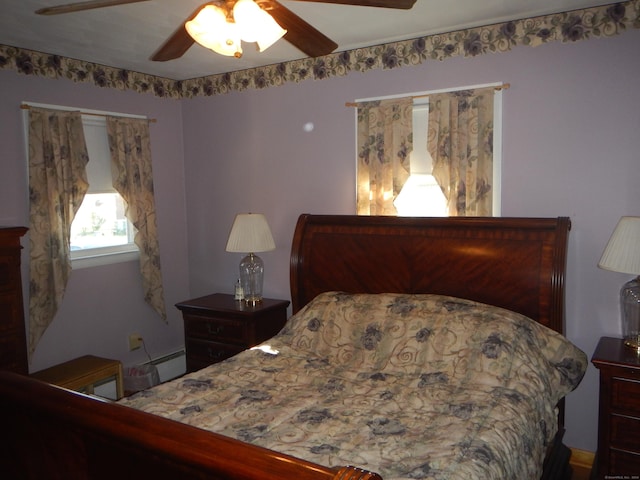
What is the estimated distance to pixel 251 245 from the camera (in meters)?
3.51

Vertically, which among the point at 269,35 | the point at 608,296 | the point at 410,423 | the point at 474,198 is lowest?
the point at 410,423

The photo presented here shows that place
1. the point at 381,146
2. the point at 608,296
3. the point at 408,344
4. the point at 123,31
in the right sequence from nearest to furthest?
the point at 408,344, the point at 608,296, the point at 123,31, the point at 381,146

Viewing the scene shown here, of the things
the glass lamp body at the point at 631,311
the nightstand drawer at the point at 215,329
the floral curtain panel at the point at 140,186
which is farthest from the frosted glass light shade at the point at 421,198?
the floral curtain panel at the point at 140,186

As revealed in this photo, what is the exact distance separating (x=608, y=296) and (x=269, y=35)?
2.21m

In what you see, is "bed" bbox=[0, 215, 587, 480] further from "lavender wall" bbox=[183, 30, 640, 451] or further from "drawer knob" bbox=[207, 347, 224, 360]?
"drawer knob" bbox=[207, 347, 224, 360]

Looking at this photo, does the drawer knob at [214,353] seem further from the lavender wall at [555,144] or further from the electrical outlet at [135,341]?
the lavender wall at [555,144]

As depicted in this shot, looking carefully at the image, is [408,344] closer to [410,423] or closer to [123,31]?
[410,423]

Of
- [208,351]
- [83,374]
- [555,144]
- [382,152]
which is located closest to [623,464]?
[555,144]

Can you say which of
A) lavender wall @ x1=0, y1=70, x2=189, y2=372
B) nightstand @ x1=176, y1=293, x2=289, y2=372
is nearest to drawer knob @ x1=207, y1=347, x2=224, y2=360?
nightstand @ x1=176, y1=293, x2=289, y2=372

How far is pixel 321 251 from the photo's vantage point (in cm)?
334

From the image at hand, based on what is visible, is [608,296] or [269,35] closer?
[269,35]

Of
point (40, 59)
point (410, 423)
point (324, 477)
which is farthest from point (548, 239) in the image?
point (40, 59)

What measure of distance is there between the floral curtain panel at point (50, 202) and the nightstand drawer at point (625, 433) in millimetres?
3323

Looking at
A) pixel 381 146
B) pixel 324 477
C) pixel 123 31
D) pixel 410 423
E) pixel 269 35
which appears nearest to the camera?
pixel 324 477
